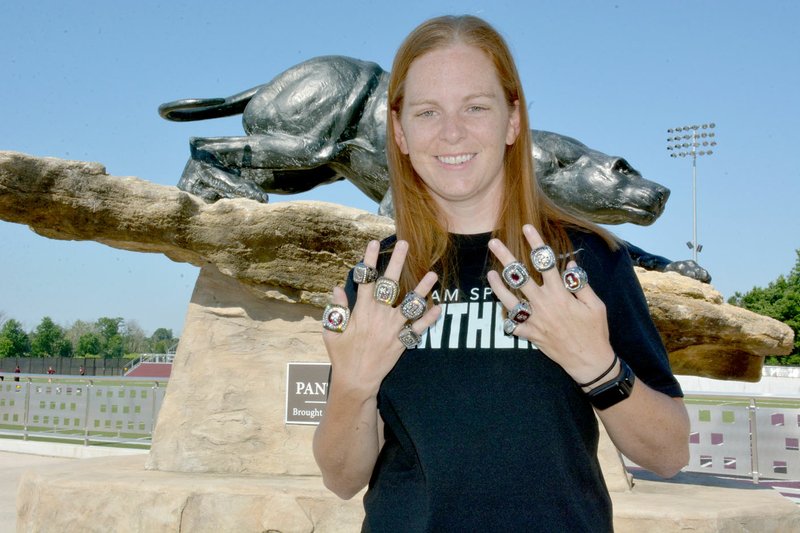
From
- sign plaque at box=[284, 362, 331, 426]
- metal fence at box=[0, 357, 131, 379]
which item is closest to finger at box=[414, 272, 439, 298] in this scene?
sign plaque at box=[284, 362, 331, 426]

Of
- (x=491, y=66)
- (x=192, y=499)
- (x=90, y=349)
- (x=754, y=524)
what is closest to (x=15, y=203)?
(x=192, y=499)

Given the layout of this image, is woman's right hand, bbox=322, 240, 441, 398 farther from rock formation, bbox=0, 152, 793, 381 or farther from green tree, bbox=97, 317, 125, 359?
green tree, bbox=97, 317, 125, 359

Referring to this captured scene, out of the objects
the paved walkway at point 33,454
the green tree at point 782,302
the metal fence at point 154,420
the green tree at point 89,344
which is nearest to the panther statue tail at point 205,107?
the metal fence at point 154,420

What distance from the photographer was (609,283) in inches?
53.3

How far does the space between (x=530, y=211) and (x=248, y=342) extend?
3710mm

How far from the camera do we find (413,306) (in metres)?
1.34

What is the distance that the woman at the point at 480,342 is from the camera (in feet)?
4.00

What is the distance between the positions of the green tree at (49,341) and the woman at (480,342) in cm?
8177

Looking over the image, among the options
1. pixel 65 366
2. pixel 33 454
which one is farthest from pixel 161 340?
pixel 33 454

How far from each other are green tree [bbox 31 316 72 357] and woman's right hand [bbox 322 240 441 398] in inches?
3219

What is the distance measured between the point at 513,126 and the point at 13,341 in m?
78.8

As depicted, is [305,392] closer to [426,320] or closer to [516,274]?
[426,320]

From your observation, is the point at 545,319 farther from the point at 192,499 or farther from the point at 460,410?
the point at 192,499

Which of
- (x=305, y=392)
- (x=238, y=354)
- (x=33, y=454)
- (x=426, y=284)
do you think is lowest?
(x=33, y=454)
